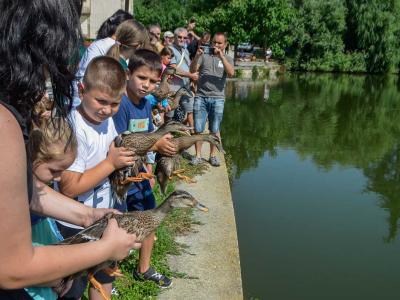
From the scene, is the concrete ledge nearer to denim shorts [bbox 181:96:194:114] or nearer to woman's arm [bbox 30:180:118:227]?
woman's arm [bbox 30:180:118:227]

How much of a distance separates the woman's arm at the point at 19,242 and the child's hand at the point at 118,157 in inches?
56.0

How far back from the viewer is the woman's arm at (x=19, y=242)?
1.27 meters

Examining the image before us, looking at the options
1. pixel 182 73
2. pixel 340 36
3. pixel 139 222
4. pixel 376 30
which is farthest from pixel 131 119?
pixel 340 36

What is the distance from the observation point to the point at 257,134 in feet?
44.3

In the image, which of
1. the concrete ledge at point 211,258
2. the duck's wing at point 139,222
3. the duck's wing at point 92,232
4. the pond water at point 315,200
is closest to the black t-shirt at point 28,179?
the duck's wing at point 92,232

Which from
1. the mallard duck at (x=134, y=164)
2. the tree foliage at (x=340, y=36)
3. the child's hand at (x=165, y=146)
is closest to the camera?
the mallard duck at (x=134, y=164)

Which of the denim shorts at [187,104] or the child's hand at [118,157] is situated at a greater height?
the child's hand at [118,157]

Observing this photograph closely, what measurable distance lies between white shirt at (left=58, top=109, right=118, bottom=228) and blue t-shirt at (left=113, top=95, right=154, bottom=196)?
0.51 m

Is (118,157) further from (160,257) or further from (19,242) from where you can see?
(160,257)

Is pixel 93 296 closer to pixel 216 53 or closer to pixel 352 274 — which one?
pixel 352 274

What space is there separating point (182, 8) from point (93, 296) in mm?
46124

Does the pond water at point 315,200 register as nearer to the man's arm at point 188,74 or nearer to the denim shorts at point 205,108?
the denim shorts at point 205,108

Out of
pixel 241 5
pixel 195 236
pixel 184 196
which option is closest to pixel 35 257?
pixel 184 196

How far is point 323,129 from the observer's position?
14852 mm
